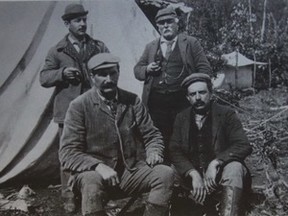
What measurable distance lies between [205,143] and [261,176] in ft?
1.71

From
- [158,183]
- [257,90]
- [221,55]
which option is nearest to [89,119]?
[158,183]

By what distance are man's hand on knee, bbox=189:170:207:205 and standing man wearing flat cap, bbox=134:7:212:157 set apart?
1.61 feet

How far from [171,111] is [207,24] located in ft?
3.17

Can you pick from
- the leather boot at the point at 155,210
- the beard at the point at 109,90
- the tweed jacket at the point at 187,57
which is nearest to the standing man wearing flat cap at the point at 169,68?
the tweed jacket at the point at 187,57

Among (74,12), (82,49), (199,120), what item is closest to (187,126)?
(199,120)

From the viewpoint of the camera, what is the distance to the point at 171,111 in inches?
90.7

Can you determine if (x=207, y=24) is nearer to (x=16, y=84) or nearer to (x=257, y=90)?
(x=257, y=90)

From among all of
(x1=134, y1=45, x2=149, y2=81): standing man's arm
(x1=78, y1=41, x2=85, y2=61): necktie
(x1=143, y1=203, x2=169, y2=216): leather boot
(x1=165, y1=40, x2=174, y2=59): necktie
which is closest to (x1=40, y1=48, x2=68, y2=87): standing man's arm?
(x1=78, y1=41, x2=85, y2=61): necktie

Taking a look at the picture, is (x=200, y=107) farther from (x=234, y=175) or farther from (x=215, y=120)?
(x=234, y=175)

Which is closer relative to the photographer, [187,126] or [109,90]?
[109,90]

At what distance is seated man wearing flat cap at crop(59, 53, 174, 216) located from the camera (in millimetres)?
1708

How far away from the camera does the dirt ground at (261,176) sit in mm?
2033

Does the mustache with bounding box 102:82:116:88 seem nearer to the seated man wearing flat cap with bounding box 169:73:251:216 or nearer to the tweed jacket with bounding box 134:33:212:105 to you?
the seated man wearing flat cap with bounding box 169:73:251:216

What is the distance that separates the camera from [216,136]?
77.7 inches
